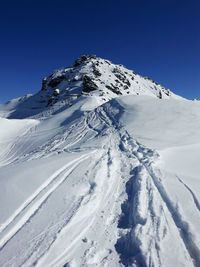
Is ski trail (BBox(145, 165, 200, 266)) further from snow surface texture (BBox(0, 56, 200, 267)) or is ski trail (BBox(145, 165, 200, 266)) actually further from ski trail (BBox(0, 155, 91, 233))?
ski trail (BBox(0, 155, 91, 233))

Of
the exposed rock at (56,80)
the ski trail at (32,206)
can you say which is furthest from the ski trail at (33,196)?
the exposed rock at (56,80)

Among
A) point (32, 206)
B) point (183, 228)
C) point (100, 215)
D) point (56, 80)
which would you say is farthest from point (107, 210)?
point (56, 80)

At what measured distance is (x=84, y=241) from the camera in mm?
2279

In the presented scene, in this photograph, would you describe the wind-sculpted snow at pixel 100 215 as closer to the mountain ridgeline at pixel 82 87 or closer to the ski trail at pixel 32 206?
the ski trail at pixel 32 206

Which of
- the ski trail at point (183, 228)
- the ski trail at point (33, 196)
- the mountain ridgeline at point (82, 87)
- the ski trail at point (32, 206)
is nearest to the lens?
the ski trail at point (183, 228)

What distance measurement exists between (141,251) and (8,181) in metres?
3.27

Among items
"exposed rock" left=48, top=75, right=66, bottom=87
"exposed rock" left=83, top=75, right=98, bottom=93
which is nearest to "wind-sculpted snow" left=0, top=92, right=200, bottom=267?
"exposed rock" left=83, top=75, right=98, bottom=93

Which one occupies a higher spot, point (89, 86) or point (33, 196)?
point (89, 86)

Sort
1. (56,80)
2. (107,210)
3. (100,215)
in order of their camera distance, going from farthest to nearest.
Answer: (56,80)
(107,210)
(100,215)

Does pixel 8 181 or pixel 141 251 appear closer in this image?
pixel 141 251

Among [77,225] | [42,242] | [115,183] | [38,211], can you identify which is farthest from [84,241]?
[115,183]

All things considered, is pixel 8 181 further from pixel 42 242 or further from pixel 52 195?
pixel 42 242

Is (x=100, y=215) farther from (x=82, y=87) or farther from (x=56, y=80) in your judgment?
(x=56, y=80)

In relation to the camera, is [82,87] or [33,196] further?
[82,87]
